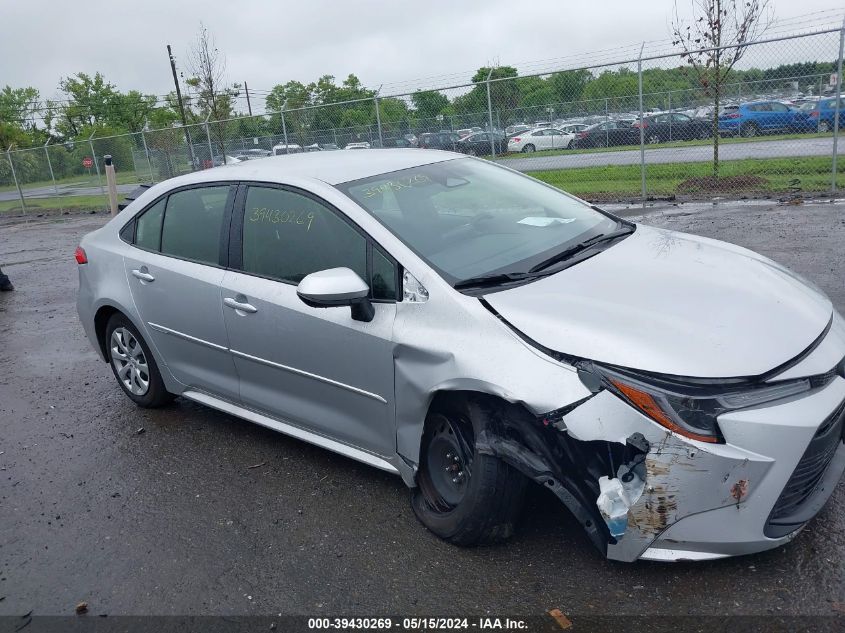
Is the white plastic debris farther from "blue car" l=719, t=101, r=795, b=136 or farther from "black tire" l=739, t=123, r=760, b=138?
"black tire" l=739, t=123, r=760, b=138

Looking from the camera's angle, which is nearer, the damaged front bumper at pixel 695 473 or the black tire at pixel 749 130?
the damaged front bumper at pixel 695 473

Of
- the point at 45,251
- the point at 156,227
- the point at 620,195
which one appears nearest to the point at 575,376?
the point at 156,227

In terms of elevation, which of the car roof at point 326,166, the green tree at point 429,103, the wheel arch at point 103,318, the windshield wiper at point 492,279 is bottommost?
the wheel arch at point 103,318

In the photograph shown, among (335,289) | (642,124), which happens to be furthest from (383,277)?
(642,124)

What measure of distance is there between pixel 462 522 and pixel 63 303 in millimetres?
7341

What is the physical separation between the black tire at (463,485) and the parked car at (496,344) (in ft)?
0.03

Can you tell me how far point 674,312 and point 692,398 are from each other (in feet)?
1.51

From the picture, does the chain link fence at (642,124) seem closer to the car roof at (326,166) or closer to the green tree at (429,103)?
the green tree at (429,103)

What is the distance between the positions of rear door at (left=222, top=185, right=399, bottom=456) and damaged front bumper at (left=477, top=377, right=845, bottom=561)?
908mm

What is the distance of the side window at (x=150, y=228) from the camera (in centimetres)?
477

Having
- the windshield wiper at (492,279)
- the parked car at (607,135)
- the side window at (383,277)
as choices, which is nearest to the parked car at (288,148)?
the parked car at (607,135)

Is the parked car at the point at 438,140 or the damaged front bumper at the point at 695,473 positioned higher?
the parked car at the point at 438,140

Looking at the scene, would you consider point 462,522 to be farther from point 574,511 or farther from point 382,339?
point 382,339

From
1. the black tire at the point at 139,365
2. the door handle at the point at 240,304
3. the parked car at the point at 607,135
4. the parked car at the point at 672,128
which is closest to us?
the door handle at the point at 240,304
